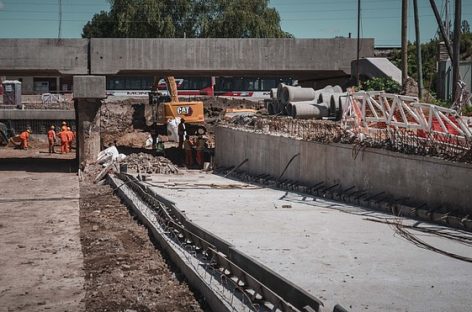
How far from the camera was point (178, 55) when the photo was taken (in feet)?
94.6

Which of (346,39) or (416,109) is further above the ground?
(346,39)

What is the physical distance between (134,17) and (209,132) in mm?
24397

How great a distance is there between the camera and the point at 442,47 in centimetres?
3394

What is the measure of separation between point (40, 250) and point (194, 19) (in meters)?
59.4

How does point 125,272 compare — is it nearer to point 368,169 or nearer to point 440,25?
point 368,169

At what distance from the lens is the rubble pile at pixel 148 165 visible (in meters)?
27.4

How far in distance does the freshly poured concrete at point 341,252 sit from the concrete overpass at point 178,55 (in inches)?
499

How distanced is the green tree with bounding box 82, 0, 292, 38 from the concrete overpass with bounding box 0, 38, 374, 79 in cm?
3672

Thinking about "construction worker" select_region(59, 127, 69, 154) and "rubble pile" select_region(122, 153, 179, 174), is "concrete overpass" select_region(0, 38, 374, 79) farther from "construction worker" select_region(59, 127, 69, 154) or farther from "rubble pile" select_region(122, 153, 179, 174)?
"construction worker" select_region(59, 127, 69, 154)

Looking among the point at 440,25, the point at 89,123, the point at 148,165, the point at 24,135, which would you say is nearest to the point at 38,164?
the point at 89,123

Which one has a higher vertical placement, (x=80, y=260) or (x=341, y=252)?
(x=341, y=252)

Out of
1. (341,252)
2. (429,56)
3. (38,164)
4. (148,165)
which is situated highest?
(429,56)

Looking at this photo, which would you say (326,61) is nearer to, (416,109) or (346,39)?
(346,39)

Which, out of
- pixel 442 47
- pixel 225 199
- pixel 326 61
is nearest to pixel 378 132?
pixel 225 199
